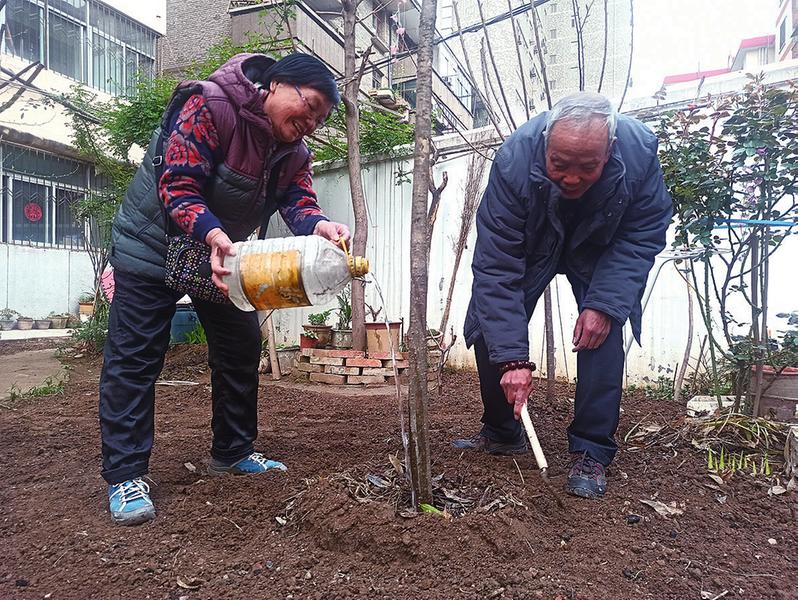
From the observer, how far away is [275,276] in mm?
1883

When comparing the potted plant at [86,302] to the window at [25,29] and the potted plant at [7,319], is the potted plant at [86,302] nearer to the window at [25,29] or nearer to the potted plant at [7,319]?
the potted plant at [7,319]

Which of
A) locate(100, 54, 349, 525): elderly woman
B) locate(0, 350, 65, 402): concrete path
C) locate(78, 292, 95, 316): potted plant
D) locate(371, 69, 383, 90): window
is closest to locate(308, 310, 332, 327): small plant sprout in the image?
locate(0, 350, 65, 402): concrete path

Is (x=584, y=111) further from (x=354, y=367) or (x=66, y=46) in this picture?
(x=66, y=46)

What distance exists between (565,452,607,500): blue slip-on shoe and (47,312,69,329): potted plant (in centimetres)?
1043

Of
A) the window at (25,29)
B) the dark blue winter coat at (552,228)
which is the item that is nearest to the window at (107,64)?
the window at (25,29)

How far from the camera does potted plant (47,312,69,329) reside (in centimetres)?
1016

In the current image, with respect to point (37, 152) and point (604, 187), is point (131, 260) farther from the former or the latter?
point (37, 152)

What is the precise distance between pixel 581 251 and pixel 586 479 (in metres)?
0.89

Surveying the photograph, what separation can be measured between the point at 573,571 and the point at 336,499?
729 millimetres

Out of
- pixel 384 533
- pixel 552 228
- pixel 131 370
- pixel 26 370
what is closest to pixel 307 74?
pixel 552 228

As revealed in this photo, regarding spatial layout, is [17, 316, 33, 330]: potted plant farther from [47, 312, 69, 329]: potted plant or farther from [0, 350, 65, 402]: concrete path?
[0, 350, 65, 402]: concrete path

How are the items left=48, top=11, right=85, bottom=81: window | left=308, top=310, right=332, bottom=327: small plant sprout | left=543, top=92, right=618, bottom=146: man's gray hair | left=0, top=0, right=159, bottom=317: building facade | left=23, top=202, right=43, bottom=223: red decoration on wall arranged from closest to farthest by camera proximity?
1. left=543, top=92, right=618, bottom=146: man's gray hair
2. left=308, top=310, right=332, bottom=327: small plant sprout
3. left=0, top=0, right=159, bottom=317: building facade
4. left=23, top=202, right=43, bottom=223: red decoration on wall
5. left=48, top=11, right=85, bottom=81: window

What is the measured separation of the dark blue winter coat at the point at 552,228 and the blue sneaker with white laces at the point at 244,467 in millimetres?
1042

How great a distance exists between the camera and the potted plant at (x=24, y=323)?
32.0ft
